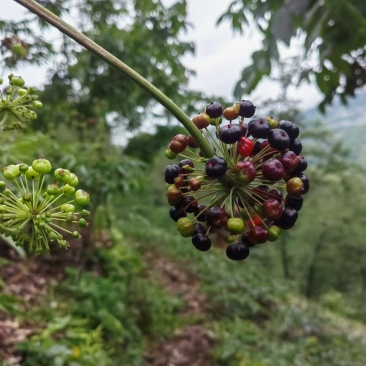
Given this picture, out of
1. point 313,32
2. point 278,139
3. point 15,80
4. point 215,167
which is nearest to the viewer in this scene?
point 215,167

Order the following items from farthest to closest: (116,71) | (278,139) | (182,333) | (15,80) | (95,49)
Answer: (182,333), (116,71), (15,80), (278,139), (95,49)

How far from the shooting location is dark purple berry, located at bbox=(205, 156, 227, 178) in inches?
33.5

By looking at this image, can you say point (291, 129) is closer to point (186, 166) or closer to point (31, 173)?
point (186, 166)

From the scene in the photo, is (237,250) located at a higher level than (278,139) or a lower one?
lower

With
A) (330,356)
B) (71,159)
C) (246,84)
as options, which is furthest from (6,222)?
(330,356)

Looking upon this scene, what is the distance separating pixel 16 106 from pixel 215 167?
64cm

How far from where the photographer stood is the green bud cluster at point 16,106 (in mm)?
1162

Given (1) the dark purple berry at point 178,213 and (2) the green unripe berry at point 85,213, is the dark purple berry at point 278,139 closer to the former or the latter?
(1) the dark purple berry at point 178,213

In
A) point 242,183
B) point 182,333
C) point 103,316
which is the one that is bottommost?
point 242,183

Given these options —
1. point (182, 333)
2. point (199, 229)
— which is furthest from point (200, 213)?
point (182, 333)

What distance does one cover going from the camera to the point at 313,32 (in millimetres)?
2521

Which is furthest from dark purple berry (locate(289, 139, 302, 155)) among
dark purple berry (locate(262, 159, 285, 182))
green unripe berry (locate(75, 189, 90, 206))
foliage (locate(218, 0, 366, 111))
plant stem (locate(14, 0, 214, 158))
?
foliage (locate(218, 0, 366, 111))

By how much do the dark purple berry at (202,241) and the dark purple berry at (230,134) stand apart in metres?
0.22

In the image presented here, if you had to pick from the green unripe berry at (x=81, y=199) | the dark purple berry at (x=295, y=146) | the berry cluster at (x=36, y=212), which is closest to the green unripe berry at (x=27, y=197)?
the berry cluster at (x=36, y=212)
